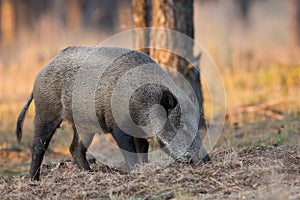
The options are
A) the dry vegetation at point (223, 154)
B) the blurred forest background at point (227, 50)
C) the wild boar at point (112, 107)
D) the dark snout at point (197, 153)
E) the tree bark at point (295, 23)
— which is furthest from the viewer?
the tree bark at point (295, 23)

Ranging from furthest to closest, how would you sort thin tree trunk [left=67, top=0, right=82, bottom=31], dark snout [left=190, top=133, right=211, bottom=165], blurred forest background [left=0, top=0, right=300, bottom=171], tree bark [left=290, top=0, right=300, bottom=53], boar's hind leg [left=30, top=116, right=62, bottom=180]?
thin tree trunk [left=67, top=0, right=82, bottom=31]
tree bark [left=290, top=0, right=300, bottom=53]
blurred forest background [left=0, top=0, right=300, bottom=171]
boar's hind leg [left=30, top=116, right=62, bottom=180]
dark snout [left=190, top=133, right=211, bottom=165]

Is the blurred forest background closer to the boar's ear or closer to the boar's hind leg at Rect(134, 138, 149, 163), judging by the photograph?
the boar's hind leg at Rect(134, 138, 149, 163)

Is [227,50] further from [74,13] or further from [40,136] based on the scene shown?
[74,13]

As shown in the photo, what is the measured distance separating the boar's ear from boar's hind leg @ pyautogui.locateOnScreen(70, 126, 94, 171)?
141 cm

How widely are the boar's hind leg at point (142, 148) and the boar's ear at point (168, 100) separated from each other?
827 millimetres

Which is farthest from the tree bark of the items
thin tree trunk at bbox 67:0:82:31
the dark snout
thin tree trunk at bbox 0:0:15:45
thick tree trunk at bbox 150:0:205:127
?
the dark snout

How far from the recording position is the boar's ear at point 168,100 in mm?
6605

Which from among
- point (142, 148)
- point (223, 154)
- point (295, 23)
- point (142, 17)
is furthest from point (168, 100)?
point (295, 23)

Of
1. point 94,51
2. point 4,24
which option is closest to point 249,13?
point 4,24

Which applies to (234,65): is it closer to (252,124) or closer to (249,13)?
(252,124)

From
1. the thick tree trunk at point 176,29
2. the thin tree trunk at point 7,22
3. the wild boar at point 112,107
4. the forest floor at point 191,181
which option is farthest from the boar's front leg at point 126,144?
the thin tree trunk at point 7,22

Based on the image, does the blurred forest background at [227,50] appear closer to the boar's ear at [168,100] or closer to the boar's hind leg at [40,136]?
the boar's hind leg at [40,136]

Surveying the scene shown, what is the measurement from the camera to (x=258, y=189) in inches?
217

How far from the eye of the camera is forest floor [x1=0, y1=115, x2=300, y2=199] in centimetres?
559
